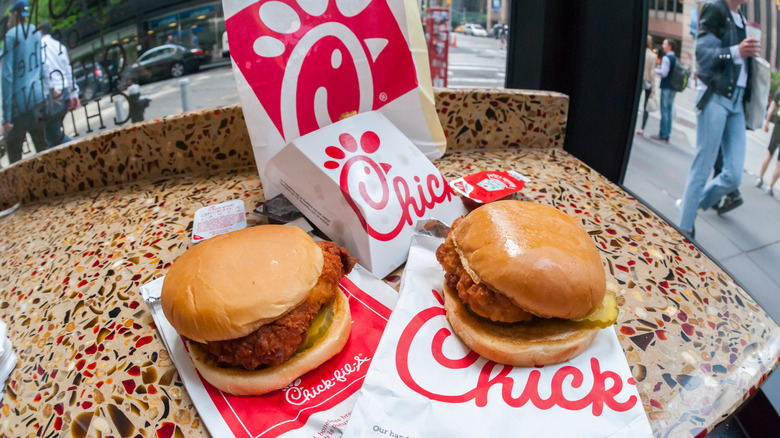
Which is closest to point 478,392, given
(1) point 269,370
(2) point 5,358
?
(1) point 269,370

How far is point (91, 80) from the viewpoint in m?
2.01

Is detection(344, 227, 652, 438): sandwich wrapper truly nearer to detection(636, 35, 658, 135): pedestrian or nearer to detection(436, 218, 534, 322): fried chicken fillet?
detection(436, 218, 534, 322): fried chicken fillet

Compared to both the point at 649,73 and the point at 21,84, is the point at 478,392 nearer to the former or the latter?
the point at 649,73

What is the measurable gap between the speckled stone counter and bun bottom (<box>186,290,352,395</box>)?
8 cm

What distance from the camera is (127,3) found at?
2.01 m

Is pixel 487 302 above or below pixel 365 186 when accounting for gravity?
below

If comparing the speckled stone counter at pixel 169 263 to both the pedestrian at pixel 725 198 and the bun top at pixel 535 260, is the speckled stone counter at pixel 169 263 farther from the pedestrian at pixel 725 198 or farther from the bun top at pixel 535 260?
the pedestrian at pixel 725 198

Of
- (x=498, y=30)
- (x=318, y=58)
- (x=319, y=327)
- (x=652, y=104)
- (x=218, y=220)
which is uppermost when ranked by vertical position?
(x=498, y=30)

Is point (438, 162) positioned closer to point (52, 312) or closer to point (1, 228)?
point (52, 312)

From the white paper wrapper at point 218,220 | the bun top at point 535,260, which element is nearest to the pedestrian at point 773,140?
the bun top at point 535,260

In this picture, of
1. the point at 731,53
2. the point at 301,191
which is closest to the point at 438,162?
the point at 301,191

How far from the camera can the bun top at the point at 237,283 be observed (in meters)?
0.96

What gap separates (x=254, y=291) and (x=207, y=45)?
179 centimetres

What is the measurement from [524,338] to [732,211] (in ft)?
4.36
